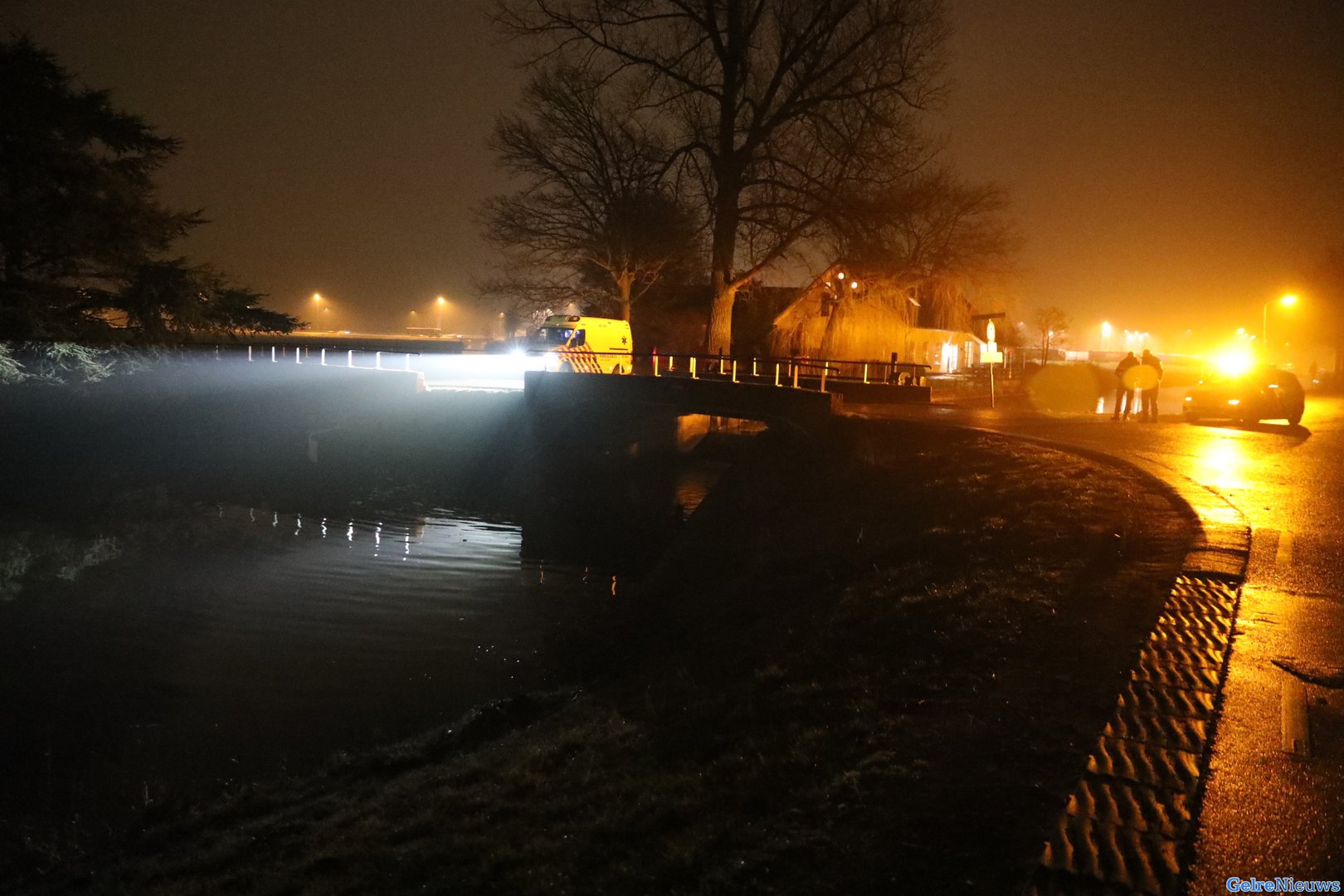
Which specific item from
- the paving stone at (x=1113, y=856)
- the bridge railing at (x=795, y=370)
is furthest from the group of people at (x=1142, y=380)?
the paving stone at (x=1113, y=856)

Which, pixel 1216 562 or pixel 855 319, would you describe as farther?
pixel 855 319

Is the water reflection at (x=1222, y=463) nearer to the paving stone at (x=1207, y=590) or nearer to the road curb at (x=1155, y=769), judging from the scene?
the paving stone at (x=1207, y=590)

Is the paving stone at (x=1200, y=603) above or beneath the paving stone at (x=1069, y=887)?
above

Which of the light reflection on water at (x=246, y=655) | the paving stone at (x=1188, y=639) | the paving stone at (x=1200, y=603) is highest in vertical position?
the paving stone at (x=1200, y=603)

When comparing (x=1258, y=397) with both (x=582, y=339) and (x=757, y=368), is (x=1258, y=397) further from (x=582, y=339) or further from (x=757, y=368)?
(x=582, y=339)

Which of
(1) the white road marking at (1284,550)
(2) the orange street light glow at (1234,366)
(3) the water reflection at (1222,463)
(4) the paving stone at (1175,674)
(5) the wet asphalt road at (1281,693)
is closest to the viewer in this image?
(5) the wet asphalt road at (1281,693)

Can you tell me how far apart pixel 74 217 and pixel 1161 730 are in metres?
34.9

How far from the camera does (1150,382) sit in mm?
24188

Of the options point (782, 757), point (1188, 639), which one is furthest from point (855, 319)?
point (782, 757)

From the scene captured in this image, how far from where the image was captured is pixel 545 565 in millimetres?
17688

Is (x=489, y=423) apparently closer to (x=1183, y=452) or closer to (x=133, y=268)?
(x=133, y=268)

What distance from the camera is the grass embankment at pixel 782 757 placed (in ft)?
15.6

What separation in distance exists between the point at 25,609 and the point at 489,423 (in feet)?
61.9

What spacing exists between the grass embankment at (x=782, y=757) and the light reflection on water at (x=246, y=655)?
1413mm
